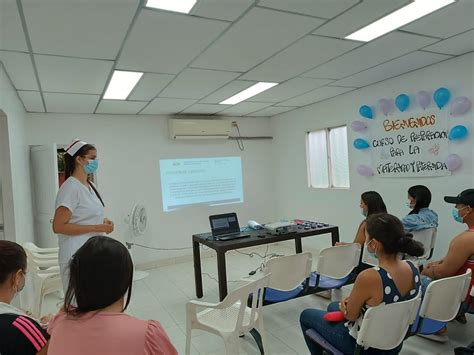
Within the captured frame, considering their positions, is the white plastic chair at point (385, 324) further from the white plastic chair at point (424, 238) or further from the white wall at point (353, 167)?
the white wall at point (353, 167)

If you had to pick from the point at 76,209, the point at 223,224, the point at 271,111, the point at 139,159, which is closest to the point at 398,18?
the point at 223,224

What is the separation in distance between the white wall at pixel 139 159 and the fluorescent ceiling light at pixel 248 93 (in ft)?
3.94

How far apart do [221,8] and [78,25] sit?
942 millimetres

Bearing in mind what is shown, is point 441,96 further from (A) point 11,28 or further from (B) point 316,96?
(A) point 11,28

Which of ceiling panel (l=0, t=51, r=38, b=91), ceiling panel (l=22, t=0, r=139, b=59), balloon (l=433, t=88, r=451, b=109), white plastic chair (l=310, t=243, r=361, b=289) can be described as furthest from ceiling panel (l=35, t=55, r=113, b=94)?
balloon (l=433, t=88, r=451, b=109)

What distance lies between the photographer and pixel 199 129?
5555 millimetres

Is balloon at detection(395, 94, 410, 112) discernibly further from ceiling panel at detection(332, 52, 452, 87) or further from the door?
the door

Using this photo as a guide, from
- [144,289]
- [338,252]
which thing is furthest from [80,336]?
[144,289]

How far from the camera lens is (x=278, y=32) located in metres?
2.49

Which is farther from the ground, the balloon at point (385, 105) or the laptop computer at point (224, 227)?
the balloon at point (385, 105)

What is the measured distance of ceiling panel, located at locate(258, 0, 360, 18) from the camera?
206 cm

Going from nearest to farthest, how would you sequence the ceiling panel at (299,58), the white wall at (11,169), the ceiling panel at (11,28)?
the ceiling panel at (11,28)
the ceiling panel at (299,58)
the white wall at (11,169)

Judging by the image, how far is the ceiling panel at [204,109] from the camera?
16.4ft

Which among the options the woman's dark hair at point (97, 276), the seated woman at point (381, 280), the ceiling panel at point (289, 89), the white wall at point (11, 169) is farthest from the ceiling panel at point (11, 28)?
the ceiling panel at point (289, 89)
